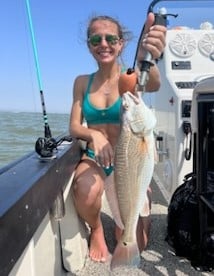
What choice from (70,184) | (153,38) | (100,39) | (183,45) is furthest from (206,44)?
(153,38)

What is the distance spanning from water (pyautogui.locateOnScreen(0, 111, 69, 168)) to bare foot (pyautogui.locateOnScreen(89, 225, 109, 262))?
160 cm

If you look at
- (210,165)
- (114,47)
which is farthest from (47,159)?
(210,165)

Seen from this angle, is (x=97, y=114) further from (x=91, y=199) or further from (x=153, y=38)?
(x=153, y=38)

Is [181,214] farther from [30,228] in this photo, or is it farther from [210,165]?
[30,228]

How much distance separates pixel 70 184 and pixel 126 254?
1.00m

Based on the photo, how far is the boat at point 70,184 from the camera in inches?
55.3

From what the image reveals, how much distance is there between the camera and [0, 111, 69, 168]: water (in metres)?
5.35

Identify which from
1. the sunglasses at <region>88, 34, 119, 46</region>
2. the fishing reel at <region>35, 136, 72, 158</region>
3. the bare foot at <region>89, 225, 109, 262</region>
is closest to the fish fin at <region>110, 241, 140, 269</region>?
the fishing reel at <region>35, 136, 72, 158</region>

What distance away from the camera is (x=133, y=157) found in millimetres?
1523

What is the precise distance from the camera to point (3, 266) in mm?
1117

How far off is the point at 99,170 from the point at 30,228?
1281mm

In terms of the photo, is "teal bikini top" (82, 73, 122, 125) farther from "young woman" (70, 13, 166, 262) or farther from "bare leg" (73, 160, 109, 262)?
"bare leg" (73, 160, 109, 262)

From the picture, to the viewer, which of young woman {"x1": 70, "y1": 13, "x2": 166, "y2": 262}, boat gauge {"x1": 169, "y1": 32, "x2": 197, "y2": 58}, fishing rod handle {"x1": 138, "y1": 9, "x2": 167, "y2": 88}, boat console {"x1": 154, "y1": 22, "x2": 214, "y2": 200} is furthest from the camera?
boat gauge {"x1": 169, "y1": 32, "x2": 197, "y2": 58}

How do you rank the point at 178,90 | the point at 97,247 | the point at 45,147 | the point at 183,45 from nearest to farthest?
the point at 45,147 < the point at 97,247 < the point at 178,90 < the point at 183,45
